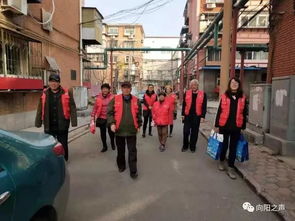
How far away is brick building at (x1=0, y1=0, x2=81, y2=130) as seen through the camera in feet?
32.1

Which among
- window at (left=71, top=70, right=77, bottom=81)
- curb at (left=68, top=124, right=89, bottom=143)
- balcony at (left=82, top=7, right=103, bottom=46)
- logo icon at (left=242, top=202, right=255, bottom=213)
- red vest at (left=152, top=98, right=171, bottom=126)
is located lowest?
curb at (left=68, top=124, right=89, bottom=143)

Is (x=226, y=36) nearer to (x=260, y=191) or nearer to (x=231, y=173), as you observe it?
(x=231, y=173)

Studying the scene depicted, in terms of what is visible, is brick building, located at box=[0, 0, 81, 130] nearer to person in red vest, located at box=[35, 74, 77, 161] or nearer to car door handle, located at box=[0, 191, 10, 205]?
person in red vest, located at box=[35, 74, 77, 161]

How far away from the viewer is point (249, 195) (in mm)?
4855

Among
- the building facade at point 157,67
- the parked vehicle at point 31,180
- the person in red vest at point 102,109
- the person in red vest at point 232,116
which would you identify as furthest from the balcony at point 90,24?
the building facade at point 157,67

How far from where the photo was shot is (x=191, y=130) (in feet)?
26.4

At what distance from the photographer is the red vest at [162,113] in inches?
330

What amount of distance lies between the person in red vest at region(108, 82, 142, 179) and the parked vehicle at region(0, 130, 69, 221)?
2446 millimetres

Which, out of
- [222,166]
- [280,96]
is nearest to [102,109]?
[222,166]

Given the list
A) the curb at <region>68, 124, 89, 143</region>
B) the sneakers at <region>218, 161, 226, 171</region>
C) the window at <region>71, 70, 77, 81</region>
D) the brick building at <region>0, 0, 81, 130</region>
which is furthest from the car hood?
the window at <region>71, 70, 77, 81</region>

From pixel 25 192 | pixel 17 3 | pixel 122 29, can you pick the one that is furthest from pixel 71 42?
pixel 122 29

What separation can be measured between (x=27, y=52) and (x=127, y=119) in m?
7.22

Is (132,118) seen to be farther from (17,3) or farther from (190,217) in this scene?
(17,3)

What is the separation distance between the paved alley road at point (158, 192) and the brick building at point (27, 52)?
4.28 m
